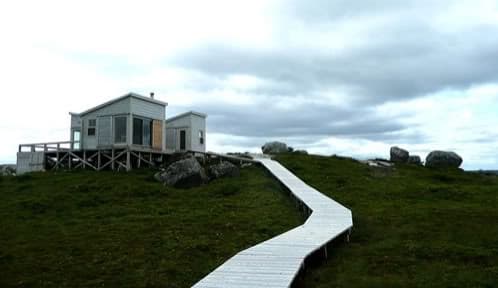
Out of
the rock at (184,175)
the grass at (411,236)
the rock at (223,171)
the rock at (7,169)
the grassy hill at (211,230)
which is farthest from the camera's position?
the rock at (7,169)

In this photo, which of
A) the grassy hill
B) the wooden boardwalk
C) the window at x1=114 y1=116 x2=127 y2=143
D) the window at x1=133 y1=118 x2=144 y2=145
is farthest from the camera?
the window at x1=133 y1=118 x2=144 y2=145

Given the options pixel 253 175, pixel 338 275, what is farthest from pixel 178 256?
pixel 253 175

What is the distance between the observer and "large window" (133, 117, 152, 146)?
94.4 ft

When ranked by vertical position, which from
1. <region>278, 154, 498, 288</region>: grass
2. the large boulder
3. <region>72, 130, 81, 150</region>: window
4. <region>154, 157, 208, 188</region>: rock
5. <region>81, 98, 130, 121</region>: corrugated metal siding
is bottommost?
<region>278, 154, 498, 288</region>: grass

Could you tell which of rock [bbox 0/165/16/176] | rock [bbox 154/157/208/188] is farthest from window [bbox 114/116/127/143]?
rock [bbox 0/165/16/176]

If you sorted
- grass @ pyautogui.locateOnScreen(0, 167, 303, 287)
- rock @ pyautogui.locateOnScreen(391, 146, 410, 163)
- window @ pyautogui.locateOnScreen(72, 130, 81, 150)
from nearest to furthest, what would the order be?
grass @ pyautogui.locateOnScreen(0, 167, 303, 287) < window @ pyautogui.locateOnScreen(72, 130, 81, 150) < rock @ pyautogui.locateOnScreen(391, 146, 410, 163)

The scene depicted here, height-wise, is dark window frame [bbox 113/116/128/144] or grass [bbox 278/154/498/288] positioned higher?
dark window frame [bbox 113/116/128/144]

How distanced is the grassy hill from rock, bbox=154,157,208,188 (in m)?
0.92

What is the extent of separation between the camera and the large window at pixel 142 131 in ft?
94.4

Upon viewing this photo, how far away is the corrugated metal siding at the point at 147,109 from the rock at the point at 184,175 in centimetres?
573

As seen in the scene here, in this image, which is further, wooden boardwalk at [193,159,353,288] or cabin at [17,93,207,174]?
cabin at [17,93,207,174]

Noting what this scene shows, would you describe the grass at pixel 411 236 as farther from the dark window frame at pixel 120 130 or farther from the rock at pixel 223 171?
the dark window frame at pixel 120 130

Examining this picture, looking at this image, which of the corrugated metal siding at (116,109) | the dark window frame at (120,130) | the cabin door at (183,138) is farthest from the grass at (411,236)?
the corrugated metal siding at (116,109)

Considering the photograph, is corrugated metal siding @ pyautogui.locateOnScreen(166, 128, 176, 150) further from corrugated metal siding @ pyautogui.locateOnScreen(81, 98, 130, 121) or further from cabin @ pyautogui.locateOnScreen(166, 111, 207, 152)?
corrugated metal siding @ pyautogui.locateOnScreen(81, 98, 130, 121)
